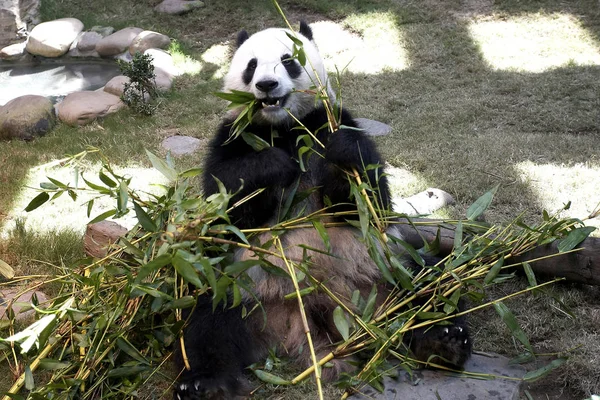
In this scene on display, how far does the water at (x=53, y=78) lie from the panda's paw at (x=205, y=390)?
6855 millimetres

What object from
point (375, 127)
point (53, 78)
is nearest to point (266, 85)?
point (375, 127)

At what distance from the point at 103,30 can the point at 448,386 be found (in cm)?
898

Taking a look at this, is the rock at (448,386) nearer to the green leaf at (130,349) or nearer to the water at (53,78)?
the green leaf at (130,349)

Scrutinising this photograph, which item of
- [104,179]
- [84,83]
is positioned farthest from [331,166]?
[84,83]

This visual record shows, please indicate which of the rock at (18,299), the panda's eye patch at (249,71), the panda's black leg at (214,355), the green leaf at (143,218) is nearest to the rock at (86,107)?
the rock at (18,299)

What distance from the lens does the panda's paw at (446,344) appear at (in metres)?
2.58

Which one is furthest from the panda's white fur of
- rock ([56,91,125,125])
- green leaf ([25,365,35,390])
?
rock ([56,91,125,125])

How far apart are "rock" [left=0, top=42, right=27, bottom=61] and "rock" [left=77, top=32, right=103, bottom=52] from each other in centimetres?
100

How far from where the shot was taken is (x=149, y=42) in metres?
8.92

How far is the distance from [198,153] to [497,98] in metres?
3.32

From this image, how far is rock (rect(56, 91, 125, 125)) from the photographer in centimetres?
693

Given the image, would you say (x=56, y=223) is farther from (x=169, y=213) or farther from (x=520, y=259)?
(x=520, y=259)

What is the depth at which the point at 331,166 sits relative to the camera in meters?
2.85

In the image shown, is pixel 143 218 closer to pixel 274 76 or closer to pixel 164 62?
pixel 274 76
